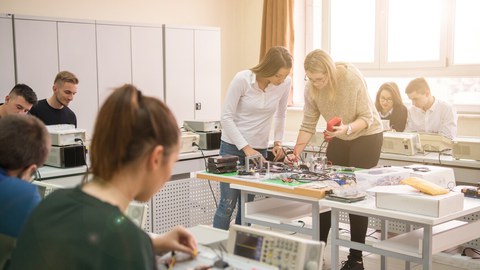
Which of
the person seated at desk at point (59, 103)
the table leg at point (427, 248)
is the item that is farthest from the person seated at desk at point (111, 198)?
the person seated at desk at point (59, 103)

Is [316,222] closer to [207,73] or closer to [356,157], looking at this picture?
[356,157]

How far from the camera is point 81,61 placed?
17.7 ft

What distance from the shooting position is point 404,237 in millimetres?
2910

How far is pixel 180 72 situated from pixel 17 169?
4487 mm

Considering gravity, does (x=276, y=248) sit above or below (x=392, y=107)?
below

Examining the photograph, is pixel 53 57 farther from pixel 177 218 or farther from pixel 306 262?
pixel 306 262

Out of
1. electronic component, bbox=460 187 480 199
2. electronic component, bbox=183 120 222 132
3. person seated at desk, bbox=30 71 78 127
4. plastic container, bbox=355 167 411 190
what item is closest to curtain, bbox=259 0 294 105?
electronic component, bbox=183 120 222 132

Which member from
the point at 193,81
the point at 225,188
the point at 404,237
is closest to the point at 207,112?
the point at 193,81

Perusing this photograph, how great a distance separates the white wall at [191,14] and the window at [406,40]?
32.0 inches

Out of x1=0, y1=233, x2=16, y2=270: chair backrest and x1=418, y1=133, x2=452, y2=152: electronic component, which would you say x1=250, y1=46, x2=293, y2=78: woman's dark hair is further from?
x1=0, y1=233, x2=16, y2=270: chair backrest

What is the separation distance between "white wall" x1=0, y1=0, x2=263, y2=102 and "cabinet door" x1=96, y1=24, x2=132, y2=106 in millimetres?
639

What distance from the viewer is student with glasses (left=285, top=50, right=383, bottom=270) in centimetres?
338

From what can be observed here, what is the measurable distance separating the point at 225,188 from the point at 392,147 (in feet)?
5.89

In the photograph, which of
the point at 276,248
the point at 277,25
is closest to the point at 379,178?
the point at 276,248
